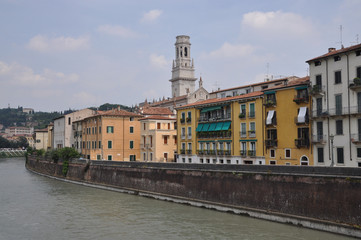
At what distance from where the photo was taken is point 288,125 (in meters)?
36.2

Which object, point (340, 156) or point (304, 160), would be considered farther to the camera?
point (304, 160)

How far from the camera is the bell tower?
120m

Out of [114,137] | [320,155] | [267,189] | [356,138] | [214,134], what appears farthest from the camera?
[114,137]

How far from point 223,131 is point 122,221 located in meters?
19.3

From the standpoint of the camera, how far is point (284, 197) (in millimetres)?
25875

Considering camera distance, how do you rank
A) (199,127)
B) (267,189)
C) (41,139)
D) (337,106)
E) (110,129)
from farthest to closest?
(41,139) → (110,129) → (199,127) → (337,106) → (267,189)

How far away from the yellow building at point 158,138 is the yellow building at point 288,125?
2122 centimetres

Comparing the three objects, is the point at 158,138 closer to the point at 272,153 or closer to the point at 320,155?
the point at 272,153

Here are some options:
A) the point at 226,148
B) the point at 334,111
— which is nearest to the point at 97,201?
the point at 226,148

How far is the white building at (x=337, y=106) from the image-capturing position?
99.5ft

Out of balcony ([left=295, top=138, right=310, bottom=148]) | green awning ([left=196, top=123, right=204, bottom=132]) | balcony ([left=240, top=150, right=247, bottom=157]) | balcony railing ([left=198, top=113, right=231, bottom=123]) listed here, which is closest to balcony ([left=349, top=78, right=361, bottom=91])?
balcony ([left=295, top=138, right=310, bottom=148])

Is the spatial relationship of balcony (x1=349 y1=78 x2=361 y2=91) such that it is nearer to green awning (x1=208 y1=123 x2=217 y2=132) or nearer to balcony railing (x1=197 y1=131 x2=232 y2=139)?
balcony railing (x1=197 y1=131 x2=232 y2=139)

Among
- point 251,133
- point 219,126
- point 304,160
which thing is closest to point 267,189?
point 304,160

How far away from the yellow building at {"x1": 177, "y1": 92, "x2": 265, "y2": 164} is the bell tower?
6833 centimetres
